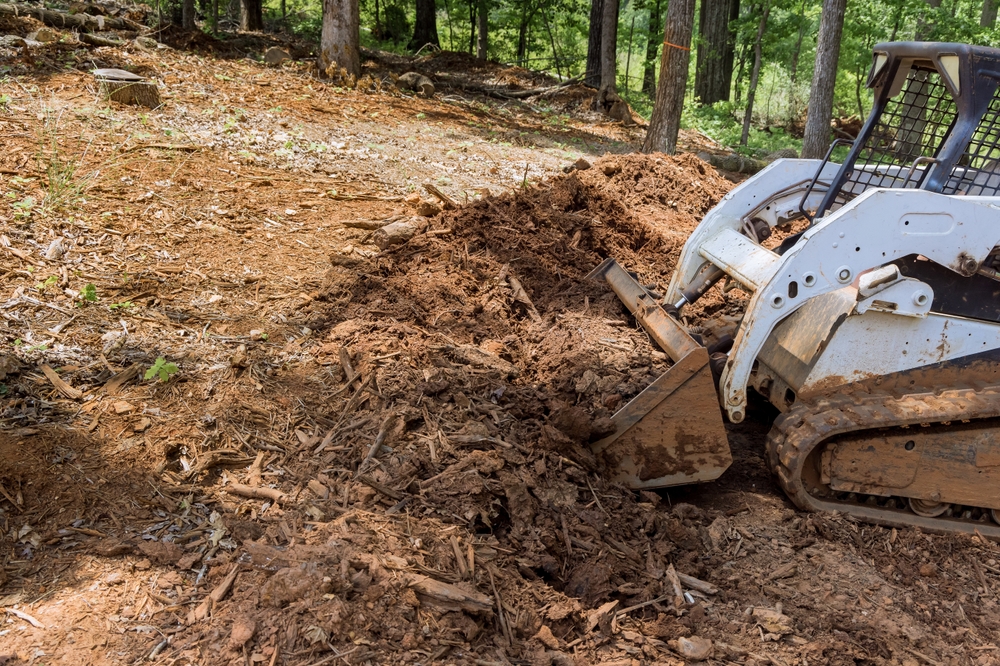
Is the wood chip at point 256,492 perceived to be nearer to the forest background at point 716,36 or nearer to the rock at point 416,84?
the rock at point 416,84

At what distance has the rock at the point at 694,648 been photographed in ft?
10.1

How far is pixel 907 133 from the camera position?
460 cm

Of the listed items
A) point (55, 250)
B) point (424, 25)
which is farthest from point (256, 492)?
point (424, 25)

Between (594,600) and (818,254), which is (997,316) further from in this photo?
(594,600)

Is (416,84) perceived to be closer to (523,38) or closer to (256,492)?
(523,38)

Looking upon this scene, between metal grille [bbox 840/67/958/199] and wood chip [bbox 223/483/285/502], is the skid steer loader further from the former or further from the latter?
wood chip [bbox 223/483/285/502]

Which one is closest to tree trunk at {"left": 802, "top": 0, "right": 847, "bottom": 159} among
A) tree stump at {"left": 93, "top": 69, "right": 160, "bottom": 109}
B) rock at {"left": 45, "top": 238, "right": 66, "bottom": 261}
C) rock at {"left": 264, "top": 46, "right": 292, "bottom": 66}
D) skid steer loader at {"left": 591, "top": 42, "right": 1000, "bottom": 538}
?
skid steer loader at {"left": 591, "top": 42, "right": 1000, "bottom": 538}

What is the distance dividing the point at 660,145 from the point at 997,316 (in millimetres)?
6313

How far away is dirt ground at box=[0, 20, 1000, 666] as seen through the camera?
2.79 meters

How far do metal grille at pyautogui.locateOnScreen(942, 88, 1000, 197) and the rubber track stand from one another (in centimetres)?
122

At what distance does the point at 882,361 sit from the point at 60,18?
11623 mm

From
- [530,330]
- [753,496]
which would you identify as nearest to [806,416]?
[753,496]

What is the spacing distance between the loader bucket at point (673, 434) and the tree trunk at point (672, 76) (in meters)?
6.15

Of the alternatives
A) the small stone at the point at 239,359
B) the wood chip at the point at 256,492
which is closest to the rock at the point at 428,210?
the small stone at the point at 239,359
